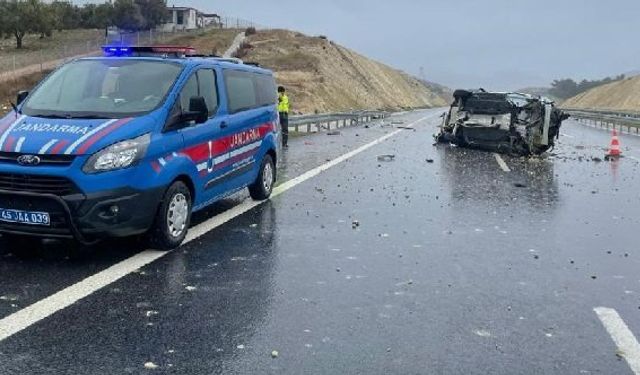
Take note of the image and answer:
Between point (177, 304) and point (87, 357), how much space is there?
3.59 ft

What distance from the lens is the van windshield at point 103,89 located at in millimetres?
6582

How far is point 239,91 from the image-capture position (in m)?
8.43

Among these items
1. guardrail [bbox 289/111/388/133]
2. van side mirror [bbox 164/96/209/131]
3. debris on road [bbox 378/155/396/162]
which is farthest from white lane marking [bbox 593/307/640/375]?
guardrail [bbox 289/111/388/133]

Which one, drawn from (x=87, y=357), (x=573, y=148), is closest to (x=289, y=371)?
(x=87, y=357)

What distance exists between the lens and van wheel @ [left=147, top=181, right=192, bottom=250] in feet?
21.1

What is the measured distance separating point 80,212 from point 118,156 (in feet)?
1.94

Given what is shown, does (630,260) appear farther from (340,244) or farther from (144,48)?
(144,48)

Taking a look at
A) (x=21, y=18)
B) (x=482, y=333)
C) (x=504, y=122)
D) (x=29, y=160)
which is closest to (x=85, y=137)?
(x=29, y=160)

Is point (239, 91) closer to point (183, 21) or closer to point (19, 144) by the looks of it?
point (19, 144)

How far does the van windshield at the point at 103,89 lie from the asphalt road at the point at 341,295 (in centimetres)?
137

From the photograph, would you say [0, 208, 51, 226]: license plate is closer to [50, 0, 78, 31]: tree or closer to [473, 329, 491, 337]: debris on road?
[473, 329, 491, 337]: debris on road

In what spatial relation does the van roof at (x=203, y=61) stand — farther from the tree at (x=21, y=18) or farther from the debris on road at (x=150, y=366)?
the tree at (x=21, y=18)

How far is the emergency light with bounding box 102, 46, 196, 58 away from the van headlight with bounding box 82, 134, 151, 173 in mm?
1813

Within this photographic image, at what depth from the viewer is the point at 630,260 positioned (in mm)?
6695
